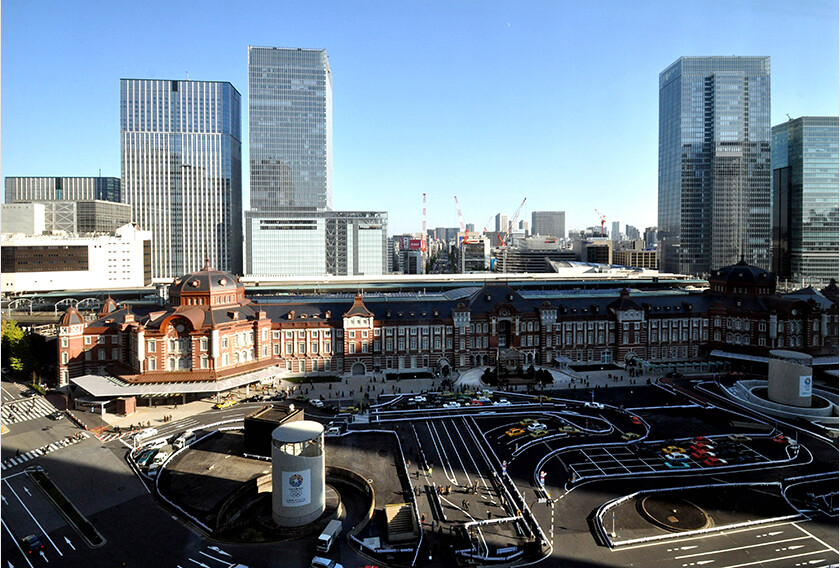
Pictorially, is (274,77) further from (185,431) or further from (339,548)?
(339,548)

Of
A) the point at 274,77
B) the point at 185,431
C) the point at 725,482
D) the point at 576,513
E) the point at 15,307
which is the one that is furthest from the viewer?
the point at 274,77

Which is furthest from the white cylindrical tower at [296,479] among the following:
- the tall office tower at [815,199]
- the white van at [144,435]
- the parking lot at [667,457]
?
the tall office tower at [815,199]

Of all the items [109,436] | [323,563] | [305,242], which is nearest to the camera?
[323,563]

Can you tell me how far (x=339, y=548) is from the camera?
140 feet

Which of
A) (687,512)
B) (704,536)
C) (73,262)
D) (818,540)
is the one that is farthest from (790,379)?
(73,262)

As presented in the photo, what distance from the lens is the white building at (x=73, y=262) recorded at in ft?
546

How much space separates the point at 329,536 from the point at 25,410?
57.9 meters

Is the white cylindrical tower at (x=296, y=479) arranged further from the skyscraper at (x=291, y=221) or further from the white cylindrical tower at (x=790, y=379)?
the skyscraper at (x=291, y=221)

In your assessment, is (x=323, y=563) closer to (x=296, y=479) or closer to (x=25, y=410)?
(x=296, y=479)

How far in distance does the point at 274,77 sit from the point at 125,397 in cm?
15370

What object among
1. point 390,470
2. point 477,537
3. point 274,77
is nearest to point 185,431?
point 390,470

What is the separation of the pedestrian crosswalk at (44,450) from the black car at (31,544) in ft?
58.8

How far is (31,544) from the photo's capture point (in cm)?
4212

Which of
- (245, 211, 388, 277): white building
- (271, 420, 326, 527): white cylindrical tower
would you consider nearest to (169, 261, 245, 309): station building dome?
(271, 420, 326, 527): white cylindrical tower
